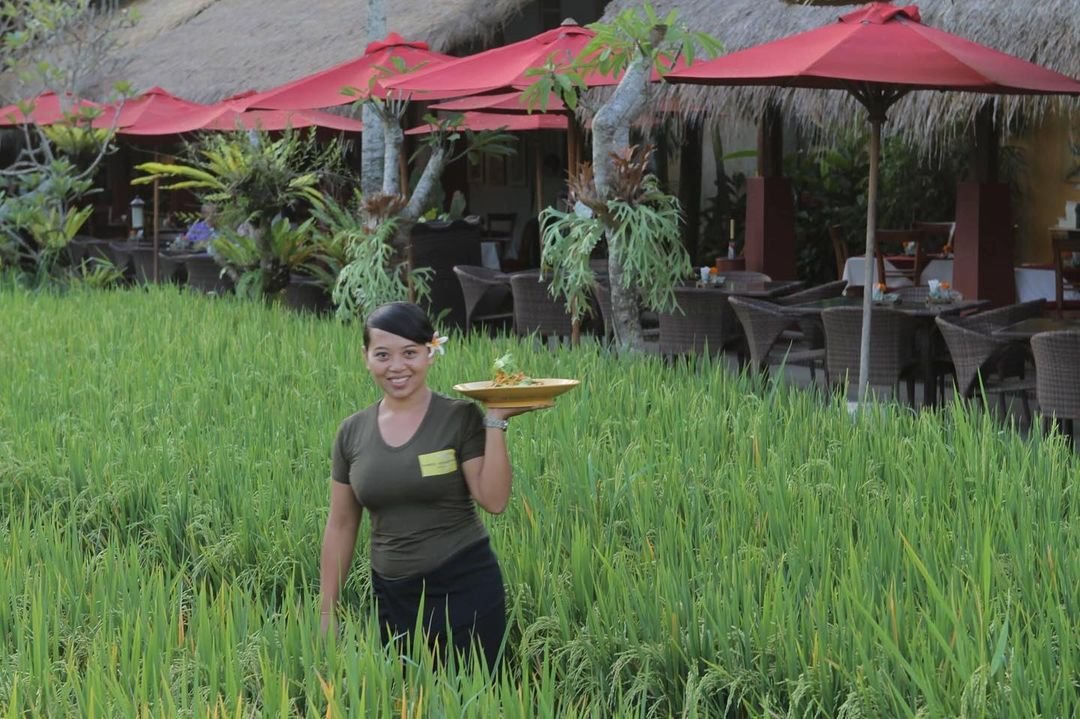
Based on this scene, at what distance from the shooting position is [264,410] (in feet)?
19.2

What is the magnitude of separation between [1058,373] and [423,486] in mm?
3648

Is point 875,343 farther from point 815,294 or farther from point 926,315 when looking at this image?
point 815,294

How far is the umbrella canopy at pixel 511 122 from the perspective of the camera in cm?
1328

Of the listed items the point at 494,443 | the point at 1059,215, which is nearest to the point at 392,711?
the point at 494,443

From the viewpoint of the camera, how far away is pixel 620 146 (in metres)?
8.34

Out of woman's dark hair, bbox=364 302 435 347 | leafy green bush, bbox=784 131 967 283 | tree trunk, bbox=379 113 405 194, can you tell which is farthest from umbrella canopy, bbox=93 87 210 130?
woman's dark hair, bbox=364 302 435 347

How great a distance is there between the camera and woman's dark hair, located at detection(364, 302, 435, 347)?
3.25 meters

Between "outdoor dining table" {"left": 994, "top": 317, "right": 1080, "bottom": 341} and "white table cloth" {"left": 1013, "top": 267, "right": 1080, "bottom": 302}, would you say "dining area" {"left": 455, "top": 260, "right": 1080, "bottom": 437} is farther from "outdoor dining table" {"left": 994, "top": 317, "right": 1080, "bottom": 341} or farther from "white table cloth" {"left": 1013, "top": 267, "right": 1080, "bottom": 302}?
"white table cloth" {"left": 1013, "top": 267, "right": 1080, "bottom": 302}

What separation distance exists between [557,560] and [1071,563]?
3.76ft

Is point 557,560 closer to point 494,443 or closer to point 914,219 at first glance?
point 494,443

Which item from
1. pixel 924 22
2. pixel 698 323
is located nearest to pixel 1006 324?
pixel 698 323

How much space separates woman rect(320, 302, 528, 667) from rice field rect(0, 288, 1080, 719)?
14 centimetres

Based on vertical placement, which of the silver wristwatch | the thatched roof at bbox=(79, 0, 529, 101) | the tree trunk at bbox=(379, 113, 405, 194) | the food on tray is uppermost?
the thatched roof at bbox=(79, 0, 529, 101)

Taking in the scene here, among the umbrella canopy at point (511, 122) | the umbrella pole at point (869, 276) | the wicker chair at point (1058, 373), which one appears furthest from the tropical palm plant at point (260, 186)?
the wicker chair at point (1058, 373)
